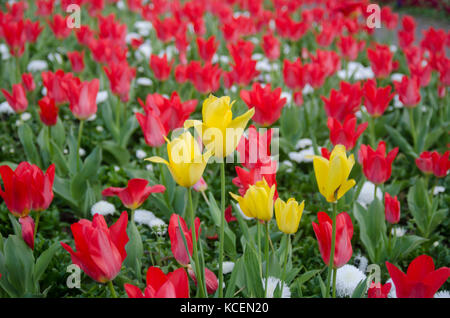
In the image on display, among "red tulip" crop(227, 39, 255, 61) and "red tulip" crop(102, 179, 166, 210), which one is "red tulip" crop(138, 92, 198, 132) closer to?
"red tulip" crop(102, 179, 166, 210)

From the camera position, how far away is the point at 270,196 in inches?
42.4

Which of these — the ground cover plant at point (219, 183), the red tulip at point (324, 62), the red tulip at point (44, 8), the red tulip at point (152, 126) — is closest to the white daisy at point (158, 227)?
the ground cover plant at point (219, 183)

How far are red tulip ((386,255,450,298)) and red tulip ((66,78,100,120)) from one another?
52.3 inches

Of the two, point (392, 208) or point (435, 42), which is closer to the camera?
point (392, 208)

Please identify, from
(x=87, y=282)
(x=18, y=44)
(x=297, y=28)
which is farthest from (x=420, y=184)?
(x=18, y=44)

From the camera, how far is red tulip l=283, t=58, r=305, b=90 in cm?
243

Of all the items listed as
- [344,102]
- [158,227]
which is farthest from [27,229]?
[344,102]

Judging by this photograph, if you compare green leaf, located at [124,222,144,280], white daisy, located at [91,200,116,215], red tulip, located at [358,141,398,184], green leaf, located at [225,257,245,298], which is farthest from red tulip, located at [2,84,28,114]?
red tulip, located at [358,141,398,184]

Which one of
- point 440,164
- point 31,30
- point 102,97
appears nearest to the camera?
point 440,164

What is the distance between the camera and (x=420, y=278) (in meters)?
0.97

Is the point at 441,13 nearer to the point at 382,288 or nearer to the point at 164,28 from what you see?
the point at 164,28

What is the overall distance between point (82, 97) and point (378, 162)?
3.70 ft

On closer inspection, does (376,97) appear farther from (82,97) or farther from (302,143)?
(82,97)

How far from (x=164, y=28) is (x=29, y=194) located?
7.05 feet
